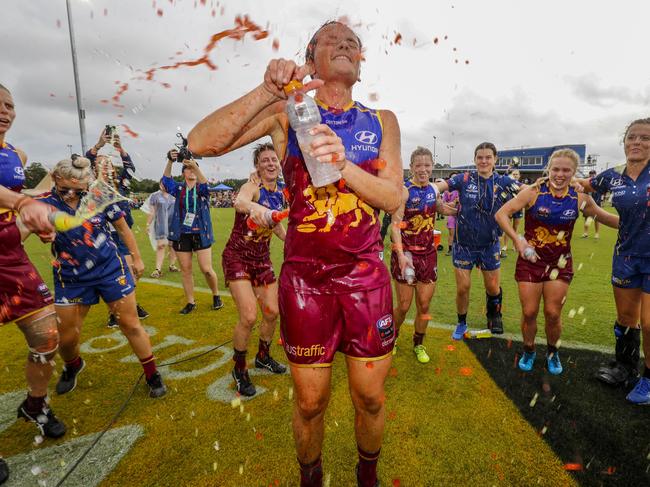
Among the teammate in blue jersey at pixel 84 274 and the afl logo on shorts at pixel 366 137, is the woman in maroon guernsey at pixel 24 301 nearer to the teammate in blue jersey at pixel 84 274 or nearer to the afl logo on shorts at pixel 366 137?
the teammate in blue jersey at pixel 84 274

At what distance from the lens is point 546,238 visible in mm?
4141

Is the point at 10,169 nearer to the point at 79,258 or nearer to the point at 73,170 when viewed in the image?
the point at 73,170

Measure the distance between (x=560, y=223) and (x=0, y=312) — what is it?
18.7ft

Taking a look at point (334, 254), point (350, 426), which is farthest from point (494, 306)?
point (334, 254)

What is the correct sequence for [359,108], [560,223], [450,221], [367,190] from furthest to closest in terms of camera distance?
[450,221], [560,223], [359,108], [367,190]

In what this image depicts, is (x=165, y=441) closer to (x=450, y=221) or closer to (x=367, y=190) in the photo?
(x=367, y=190)

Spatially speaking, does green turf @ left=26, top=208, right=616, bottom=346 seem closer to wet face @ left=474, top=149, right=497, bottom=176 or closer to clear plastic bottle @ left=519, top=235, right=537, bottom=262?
clear plastic bottle @ left=519, top=235, right=537, bottom=262

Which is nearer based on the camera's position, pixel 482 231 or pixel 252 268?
pixel 252 268

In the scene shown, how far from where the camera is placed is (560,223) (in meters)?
4.07

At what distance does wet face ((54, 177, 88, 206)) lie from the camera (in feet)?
11.4

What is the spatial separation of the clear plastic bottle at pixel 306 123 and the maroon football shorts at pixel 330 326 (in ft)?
2.52

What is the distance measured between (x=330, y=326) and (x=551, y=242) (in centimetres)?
338

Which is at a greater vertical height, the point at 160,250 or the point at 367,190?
the point at 367,190

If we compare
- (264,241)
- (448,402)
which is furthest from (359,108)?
(448,402)
